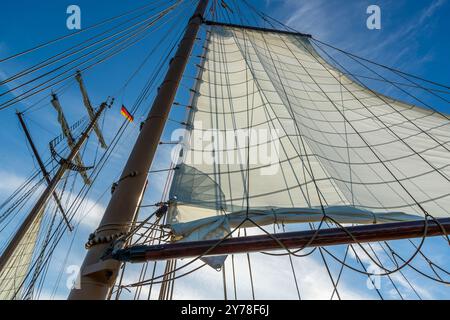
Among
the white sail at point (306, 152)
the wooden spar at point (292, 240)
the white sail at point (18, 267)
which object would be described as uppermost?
the white sail at point (18, 267)

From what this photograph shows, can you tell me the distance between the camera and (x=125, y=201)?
8.33 feet

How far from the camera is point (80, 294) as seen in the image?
1962 mm

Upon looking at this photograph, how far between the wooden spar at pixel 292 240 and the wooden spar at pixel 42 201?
9.73 meters

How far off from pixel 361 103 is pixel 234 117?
233cm

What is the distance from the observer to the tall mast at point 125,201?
2.02m

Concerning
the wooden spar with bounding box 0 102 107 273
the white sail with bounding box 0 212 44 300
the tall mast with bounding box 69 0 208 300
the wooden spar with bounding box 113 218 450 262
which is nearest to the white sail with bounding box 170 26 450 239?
the wooden spar with bounding box 113 218 450 262

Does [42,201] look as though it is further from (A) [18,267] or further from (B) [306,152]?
(B) [306,152]

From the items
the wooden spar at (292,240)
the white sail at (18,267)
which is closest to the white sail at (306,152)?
the wooden spar at (292,240)

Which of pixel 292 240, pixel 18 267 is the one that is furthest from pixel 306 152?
pixel 18 267

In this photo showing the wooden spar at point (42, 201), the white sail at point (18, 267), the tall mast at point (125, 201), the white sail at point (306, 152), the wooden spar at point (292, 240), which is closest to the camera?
the tall mast at point (125, 201)

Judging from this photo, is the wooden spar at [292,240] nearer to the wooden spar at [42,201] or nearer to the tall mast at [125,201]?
the tall mast at [125,201]

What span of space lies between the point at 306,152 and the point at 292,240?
1859 millimetres
